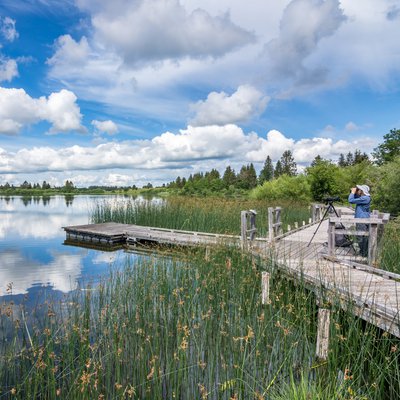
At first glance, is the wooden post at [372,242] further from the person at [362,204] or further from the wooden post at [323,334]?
the wooden post at [323,334]

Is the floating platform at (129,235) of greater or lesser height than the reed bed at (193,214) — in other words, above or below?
below

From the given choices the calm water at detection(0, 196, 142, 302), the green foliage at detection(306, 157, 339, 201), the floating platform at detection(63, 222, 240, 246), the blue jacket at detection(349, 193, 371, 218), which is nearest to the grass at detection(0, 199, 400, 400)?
the calm water at detection(0, 196, 142, 302)

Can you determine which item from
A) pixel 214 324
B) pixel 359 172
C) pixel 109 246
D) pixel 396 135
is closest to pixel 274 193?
pixel 359 172

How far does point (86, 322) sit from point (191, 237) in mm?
8196

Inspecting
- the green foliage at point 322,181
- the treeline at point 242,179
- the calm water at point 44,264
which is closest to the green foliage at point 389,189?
the calm water at point 44,264

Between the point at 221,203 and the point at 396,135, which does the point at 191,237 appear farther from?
the point at 396,135

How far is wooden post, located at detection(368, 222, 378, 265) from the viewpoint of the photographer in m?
5.61

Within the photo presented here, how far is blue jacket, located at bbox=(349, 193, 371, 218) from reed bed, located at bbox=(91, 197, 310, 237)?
19.1ft

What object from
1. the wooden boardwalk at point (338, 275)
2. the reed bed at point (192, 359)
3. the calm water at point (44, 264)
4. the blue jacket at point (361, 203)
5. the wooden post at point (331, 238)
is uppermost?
the blue jacket at point (361, 203)

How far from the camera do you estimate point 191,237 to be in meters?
12.6

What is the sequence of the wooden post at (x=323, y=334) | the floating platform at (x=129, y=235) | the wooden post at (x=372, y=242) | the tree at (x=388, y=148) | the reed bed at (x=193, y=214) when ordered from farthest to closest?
the tree at (x=388, y=148)
the reed bed at (x=193, y=214)
the floating platform at (x=129, y=235)
the wooden post at (x=372, y=242)
the wooden post at (x=323, y=334)

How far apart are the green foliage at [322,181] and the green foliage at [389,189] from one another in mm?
13647

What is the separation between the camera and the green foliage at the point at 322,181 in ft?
104

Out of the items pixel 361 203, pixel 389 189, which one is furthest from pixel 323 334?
pixel 389 189
